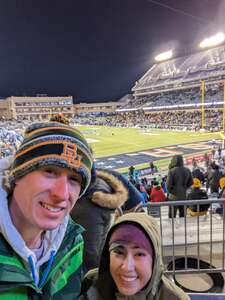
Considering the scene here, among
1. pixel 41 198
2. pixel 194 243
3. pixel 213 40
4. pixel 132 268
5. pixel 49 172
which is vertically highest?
pixel 213 40

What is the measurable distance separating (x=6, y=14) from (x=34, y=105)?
6949 cm

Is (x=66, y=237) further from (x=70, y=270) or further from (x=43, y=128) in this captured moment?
(x=43, y=128)

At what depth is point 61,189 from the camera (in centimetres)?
105

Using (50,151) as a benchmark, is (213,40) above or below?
above

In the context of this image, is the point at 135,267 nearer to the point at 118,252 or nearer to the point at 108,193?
the point at 118,252

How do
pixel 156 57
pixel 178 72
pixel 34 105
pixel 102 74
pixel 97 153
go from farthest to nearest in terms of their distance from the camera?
1. pixel 34 105
2. pixel 102 74
3. pixel 156 57
4. pixel 178 72
5. pixel 97 153

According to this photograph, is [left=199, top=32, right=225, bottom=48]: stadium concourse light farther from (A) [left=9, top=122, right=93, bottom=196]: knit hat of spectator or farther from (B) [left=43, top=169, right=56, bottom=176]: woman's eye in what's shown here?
(B) [left=43, top=169, right=56, bottom=176]: woman's eye

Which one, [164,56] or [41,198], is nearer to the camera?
[41,198]

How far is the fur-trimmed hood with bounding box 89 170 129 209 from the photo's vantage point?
6.31 feet

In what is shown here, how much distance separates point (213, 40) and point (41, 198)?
82.5 m

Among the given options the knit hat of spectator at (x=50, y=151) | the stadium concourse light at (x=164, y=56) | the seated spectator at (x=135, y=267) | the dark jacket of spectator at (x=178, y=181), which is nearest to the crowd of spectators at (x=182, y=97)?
the stadium concourse light at (x=164, y=56)

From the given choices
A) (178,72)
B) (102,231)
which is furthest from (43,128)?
(178,72)

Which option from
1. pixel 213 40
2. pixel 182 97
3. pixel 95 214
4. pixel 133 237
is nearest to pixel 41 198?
pixel 133 237

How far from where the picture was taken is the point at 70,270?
4.09ft
